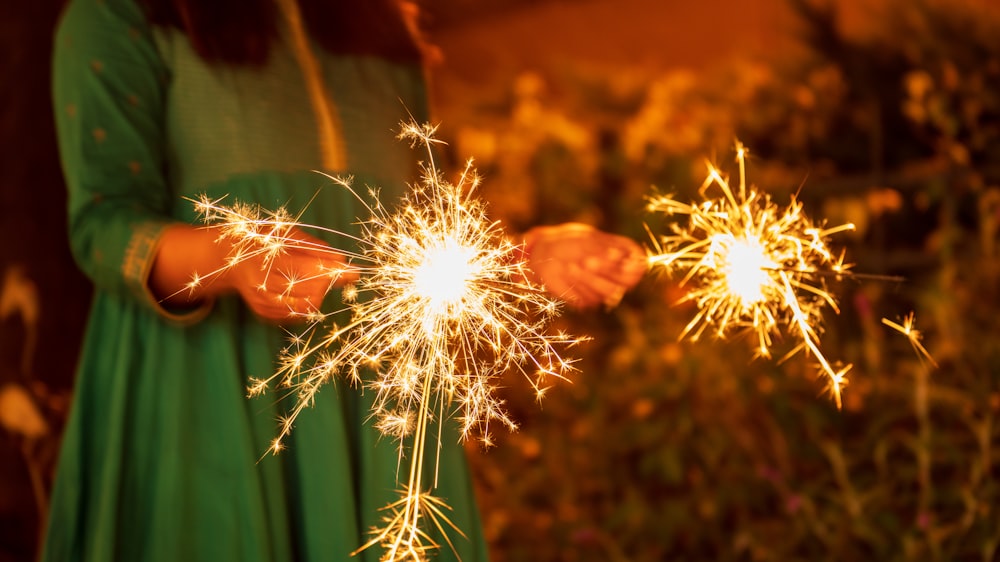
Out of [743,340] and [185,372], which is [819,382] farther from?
[185,372]

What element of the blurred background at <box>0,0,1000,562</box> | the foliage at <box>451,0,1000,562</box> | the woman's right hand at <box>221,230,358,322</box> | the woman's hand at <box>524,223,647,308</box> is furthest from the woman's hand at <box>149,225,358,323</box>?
the foliage at <box>451,0,1000,562</box>

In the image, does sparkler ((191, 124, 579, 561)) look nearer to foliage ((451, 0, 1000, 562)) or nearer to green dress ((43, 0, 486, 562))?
green dress ((43, 0, 486, 562))

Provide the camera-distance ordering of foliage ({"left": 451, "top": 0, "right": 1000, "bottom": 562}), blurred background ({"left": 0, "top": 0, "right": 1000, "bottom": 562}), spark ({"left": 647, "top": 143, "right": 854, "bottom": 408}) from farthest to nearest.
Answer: foliage ({"left": 451, "top": 0, "right": 1000, "bottom": 562}) → blurred background ({"left": 0, "top": 0, "right": 1000, "bottom": 562}) → spark ({"left": 647, "top": 143, "right": 854, "bottom": 408})

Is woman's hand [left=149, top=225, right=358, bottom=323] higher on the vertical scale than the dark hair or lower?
lower

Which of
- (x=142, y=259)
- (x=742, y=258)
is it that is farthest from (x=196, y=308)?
(x=742, y=258)

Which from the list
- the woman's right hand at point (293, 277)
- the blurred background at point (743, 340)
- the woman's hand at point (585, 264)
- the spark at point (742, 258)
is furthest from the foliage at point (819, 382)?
the woman's right hand at point (293, 277)

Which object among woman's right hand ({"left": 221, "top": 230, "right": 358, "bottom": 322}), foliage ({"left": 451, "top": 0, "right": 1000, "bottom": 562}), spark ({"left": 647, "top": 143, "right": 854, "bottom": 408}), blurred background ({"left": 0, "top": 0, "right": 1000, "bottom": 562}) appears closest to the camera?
woman's right hand ({"left": 221, "top": 230, "right": 358, "bottom": 322})
